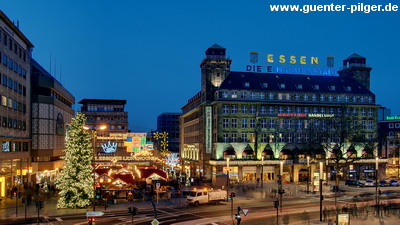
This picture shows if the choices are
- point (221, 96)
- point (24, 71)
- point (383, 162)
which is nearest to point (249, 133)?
point (221, 96)

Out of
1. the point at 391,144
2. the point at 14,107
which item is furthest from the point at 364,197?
the point at 391,144

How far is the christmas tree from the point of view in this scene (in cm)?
4903

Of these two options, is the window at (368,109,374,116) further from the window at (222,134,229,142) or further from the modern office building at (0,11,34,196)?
the modern office building at (0,11,34,196)

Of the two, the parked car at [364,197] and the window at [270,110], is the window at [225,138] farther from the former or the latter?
the parked car at [364,197]

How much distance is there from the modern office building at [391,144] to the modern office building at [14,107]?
265ft

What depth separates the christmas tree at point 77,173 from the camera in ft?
161

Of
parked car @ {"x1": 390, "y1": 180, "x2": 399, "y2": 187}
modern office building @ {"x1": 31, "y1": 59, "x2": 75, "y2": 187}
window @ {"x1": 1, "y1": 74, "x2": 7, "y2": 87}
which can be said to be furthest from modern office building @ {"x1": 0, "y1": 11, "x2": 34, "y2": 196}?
Answer: parked car @ {"x1": 390, "y1": 180, "x2": 399, "y2": 187}

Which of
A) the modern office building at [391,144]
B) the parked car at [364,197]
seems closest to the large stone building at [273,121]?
the modern office building at [391,144]

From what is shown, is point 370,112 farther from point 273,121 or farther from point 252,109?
point 252,109

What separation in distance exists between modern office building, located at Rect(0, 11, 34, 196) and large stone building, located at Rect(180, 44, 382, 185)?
3685cm

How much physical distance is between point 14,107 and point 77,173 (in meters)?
19.7

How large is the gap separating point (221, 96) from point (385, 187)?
3566 centimetres

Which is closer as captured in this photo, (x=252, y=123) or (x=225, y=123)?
(x=225, y=123)

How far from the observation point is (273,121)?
296 ft
